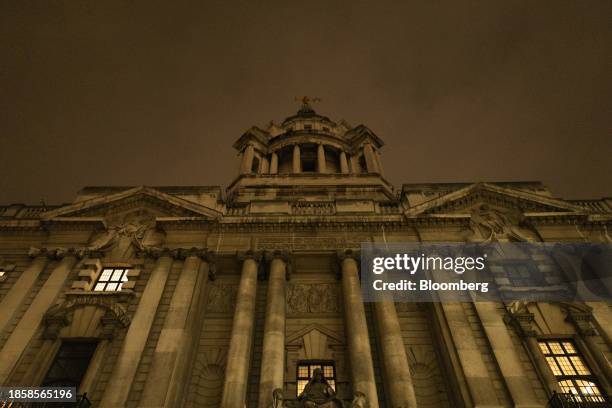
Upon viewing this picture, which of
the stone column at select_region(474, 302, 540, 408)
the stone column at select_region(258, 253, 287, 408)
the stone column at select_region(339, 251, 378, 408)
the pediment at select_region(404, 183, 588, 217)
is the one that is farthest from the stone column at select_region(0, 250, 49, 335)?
the stone column at select_region(474, 302, 540, 408)

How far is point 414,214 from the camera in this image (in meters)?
21.2

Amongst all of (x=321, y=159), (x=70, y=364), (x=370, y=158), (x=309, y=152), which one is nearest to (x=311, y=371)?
(x=70, y=364)

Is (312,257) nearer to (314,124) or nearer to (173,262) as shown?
(173,262)

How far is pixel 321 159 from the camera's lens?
1396 inches

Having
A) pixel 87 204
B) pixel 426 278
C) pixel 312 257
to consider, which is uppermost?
pixel 87 204

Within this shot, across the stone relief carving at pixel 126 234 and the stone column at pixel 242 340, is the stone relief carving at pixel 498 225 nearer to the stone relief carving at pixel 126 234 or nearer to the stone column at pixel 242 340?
the stone column at pixel 242 340

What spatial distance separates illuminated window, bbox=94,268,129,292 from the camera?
18797 mm

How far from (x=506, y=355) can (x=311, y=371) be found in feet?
25.8

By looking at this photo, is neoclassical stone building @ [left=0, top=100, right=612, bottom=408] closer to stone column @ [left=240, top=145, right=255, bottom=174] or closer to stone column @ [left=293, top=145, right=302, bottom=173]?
stone column @ [left=240, top=145, right=255, bottom=174]

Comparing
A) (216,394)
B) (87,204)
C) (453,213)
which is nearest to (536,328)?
(453,213)

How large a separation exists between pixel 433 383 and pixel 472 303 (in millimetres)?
3981

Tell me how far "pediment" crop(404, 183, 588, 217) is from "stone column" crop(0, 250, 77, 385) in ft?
58.2

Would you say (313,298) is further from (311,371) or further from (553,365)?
(553,365)

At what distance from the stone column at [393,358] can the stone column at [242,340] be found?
5522mm
